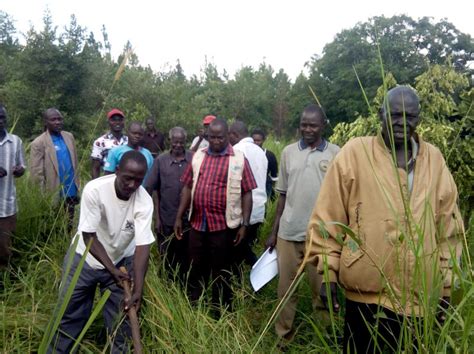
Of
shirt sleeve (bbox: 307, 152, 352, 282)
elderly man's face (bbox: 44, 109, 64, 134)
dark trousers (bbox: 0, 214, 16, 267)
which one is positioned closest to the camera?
shirt sleeve (bbox: 307, 152, 352, 282)

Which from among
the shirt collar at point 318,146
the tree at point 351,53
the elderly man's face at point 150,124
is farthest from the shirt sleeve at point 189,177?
the tree at point 351,53

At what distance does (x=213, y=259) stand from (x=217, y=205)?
0.47 m

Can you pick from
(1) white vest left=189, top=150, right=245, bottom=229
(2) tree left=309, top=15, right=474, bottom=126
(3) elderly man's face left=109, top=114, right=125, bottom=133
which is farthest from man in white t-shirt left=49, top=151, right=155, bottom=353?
(2) tree left=309, top=15, right=474, bottom=126

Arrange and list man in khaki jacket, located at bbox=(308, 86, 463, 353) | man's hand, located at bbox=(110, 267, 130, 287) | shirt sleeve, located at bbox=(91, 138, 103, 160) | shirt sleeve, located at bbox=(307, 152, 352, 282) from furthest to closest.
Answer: shirt sleeve, located at bbox=(91, 138, 103, 160) < man's hand, located at bbox=(110, 267, 130, 287) < shirt sleeve, located at bbox=(307, 152, 352, 282) < man in khaki jacket, located at bbox=(308, 86, 463, 353)

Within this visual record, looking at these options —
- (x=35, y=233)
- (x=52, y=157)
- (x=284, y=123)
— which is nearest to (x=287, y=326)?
(x=35, y=233)

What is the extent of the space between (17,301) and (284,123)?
2980 centimetres

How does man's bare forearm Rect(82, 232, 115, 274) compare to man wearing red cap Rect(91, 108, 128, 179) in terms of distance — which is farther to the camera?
man wearing red cap Rect(91, 108, 128, 179)

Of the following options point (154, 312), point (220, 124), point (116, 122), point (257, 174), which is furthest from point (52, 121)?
point (154, 312)

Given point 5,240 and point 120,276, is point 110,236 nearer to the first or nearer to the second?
point 120,276

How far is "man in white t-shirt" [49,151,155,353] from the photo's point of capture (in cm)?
267

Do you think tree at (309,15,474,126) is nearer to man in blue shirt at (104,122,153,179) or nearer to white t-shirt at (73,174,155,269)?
man in blue shirt at (104,122,153,179)

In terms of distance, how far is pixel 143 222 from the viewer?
9.10 feet

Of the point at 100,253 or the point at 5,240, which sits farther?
the point at 5,240

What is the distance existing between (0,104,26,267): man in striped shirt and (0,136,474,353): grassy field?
11cm
